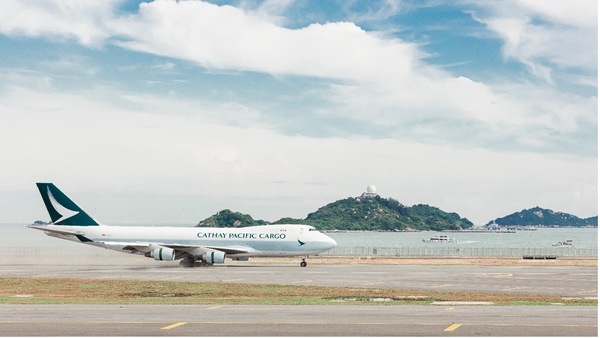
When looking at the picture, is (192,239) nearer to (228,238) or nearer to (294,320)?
(228,238)

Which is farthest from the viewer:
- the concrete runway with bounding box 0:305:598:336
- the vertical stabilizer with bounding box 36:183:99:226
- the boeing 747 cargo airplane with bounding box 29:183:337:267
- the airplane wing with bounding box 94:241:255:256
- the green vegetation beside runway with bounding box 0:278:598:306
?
the vertical stabilizer with bounding box 36:183:99:226

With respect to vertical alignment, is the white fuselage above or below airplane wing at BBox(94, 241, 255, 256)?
above

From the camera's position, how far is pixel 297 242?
2923 inches

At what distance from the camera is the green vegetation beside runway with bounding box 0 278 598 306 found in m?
35.1

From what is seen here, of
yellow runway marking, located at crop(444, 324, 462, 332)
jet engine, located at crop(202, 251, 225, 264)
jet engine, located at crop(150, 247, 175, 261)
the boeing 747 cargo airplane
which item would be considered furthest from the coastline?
yellow runway marking, located at crop(444, 324, 462, 332)

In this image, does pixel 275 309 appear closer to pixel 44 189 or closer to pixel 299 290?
pixel 299 290

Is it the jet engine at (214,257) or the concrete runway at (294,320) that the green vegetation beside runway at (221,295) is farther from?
the jet engine at (214,257)

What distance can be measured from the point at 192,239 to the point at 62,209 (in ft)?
47.4

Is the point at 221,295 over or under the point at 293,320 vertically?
under

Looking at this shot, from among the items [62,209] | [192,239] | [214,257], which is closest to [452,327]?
[214,257]

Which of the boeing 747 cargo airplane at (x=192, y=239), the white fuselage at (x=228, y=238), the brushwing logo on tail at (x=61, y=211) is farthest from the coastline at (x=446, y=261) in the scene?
the brushwing logo on tail at (x=61, y=211)

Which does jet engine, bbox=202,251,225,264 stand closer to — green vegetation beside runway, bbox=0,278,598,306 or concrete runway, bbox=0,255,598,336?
green vegetation beside runway, bbox=0,278,598,306

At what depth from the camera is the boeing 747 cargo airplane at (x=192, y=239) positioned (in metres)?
74.1

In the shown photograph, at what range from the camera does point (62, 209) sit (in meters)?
78.7
